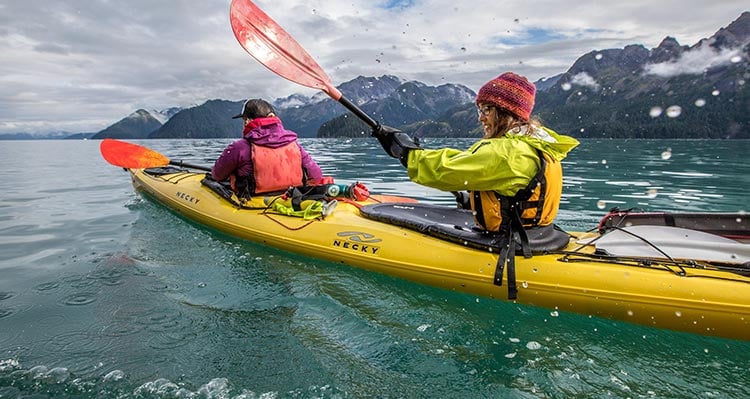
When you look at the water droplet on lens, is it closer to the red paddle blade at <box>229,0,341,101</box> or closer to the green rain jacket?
the red paddle blade at <box>229,0,341,101</box>

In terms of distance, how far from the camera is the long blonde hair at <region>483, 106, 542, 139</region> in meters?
4.04

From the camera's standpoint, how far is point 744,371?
3.35 metres

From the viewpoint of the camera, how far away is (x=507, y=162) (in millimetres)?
3816

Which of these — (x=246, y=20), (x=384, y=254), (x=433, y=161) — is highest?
(x=246, y=20)

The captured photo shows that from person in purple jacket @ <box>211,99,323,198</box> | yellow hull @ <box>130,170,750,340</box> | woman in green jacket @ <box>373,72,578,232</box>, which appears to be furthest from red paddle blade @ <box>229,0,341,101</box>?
woman in green jacket @ <box>373,72,578,232</box>

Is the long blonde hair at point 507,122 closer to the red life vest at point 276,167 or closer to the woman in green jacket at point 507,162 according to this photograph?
the woman in green jacket at point 507,162

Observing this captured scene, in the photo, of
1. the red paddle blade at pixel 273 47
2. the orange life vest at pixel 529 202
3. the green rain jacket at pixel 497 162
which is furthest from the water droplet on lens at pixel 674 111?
the green rain jacket at pixel 497 162

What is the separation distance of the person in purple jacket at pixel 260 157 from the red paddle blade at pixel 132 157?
4.23 metres

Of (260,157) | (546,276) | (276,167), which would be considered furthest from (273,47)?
(546,276)

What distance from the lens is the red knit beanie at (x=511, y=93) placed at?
12.8 feet

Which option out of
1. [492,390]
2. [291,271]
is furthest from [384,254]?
[492,390]

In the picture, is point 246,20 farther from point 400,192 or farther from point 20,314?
point 400,192

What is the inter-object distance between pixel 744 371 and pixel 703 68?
237 meters

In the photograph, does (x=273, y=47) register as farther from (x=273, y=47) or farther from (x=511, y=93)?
(x=511, y=93)
